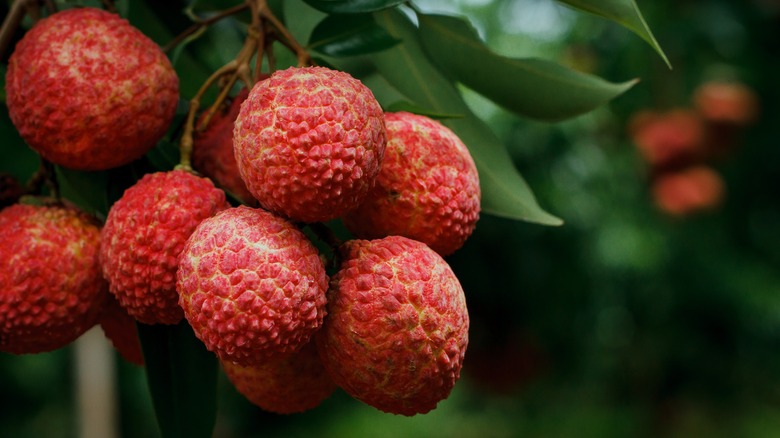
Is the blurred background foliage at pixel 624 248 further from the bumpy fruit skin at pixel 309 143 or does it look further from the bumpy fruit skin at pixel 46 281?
the bumpy fruit skin at pixel 309 143

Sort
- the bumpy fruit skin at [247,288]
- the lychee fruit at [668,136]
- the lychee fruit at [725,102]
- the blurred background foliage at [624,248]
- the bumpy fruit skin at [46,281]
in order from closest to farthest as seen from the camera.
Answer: the bumpy fruit skin at [247,288]
the bumpy fruit skin at [46,281]
the blurred background foliage at [624,248]
the lychee fruit at [668,136]
the lychee fruit at [725,102]

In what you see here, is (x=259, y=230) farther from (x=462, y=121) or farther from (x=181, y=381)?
(x=462, y=121)

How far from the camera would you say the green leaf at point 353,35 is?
0.85 metres

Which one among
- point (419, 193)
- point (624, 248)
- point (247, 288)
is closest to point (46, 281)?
point (247, 288)

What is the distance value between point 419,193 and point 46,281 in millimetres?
327

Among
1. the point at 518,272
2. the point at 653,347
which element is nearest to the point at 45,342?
the point at 518,272

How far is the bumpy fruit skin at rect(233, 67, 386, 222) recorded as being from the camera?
2.07 feet

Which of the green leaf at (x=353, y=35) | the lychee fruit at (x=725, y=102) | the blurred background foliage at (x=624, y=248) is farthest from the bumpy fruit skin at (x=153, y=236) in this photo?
the lychee fruit at (x=725, y=102)

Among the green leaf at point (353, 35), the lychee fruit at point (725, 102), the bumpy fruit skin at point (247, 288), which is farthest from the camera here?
the lychee fruit at point (725, 102)

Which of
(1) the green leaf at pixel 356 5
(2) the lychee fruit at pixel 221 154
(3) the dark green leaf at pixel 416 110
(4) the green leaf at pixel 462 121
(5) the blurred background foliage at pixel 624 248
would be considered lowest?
(5) the blurred background foliage at pixel 624 248

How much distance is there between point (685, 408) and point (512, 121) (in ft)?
7.90

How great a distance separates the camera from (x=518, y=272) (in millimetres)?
2625

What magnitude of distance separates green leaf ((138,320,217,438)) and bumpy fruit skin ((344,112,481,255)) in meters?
0.20

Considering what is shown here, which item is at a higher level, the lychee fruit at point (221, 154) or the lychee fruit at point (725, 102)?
the lychee fruit at point (221, 154)
